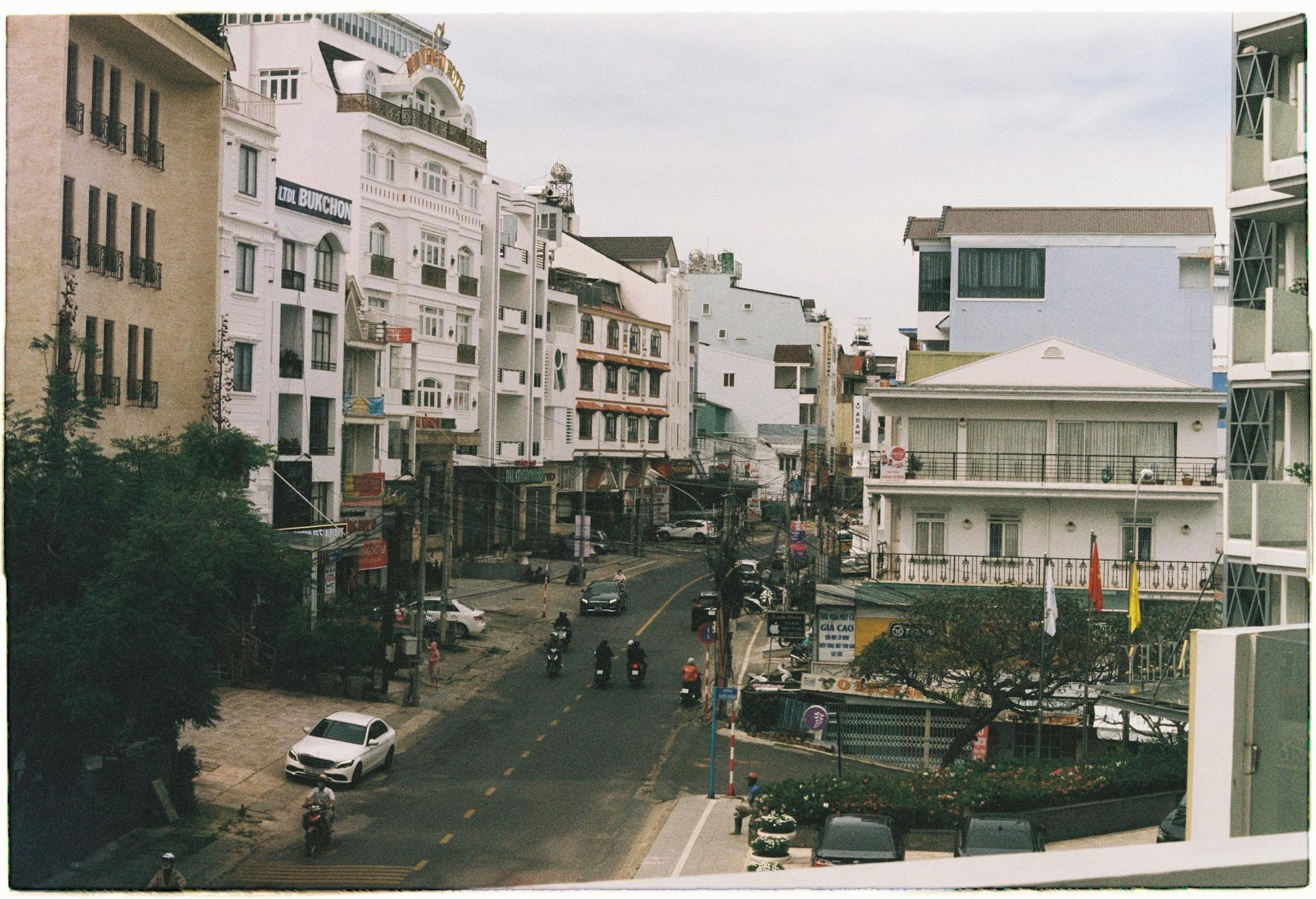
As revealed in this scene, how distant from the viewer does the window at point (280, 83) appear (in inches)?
1843

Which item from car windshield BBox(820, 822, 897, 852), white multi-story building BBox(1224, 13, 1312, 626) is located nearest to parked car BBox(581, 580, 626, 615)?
car windshield BBox(820, 822, 897, 852)

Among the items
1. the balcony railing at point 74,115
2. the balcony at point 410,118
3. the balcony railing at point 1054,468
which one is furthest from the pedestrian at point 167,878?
the balcony at point 410,118

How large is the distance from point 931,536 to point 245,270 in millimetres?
19495

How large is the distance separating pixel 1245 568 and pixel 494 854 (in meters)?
11.9

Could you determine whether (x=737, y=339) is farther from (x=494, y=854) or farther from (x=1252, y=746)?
(x=1252, y=746)

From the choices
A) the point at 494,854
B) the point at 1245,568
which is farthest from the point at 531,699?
the point at 1245,568

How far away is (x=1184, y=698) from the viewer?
24.5 meters

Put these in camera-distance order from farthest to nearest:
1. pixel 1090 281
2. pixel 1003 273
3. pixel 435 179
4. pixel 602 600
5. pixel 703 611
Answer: pixel 435 179, pixel 602 600, pixel 703 611, pixel 1003 273, pixel 1090 281

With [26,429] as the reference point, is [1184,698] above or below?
below

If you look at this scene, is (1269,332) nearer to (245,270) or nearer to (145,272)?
(145,272)

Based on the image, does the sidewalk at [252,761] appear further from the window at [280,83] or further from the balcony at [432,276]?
the window at [280,83]

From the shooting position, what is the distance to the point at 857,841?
18.8m

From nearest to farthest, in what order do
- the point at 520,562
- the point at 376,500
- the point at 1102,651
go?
the point at 1102,651, the point at 376,500, the point at 520,562

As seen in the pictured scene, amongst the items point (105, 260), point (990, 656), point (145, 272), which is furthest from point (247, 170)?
point (990, 656)
